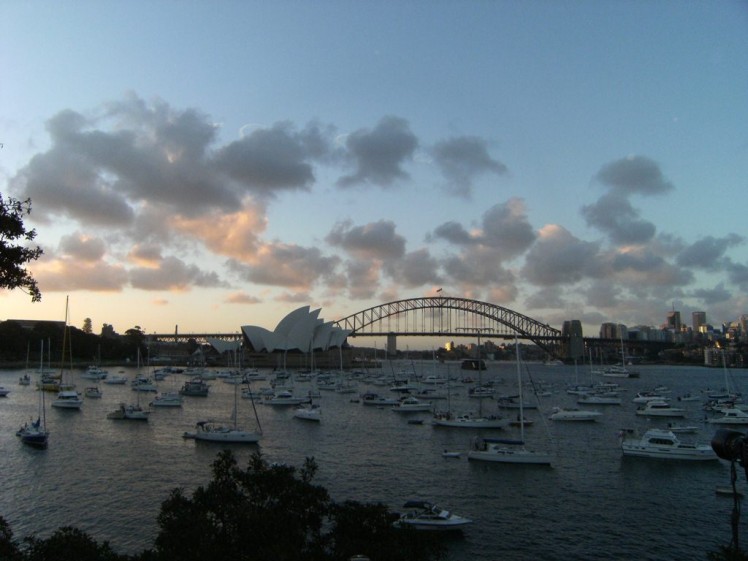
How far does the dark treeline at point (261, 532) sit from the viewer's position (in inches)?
382

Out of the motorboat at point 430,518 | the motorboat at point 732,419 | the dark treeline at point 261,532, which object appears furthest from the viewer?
the motorboat at point 732,419

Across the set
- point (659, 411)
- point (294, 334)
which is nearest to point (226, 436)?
point (659, 411)

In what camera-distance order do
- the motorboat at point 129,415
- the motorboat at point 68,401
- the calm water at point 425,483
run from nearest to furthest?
the calm water at point 425,483 → the motorboat at point 129,415 → the motorboat at point 68,401

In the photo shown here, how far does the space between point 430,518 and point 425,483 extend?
815cm

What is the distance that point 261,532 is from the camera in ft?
32.5

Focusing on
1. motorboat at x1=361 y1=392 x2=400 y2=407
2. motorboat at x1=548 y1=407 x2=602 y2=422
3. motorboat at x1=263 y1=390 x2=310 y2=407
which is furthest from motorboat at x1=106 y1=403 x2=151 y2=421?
motorboat at x1=548 y1=407 x2=602 y2=422

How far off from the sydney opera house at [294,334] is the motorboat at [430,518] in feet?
406

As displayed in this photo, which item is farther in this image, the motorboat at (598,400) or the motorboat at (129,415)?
the motorboat at (598,400)

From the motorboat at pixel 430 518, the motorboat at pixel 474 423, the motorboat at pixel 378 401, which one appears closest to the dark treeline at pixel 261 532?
the motorboat at pixel 430 518

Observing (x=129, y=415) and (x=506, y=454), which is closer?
(x=506, y=454)

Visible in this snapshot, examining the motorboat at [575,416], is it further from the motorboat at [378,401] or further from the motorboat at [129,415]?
Answer: the motorboat at [129,415]

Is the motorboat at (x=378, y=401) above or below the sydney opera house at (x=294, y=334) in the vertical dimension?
below

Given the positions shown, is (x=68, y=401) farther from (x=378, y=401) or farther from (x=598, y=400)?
(x=598, y=400)

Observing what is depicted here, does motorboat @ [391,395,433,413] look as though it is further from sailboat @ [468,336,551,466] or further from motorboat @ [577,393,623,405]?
sailboat @ [468,336,551,466]
